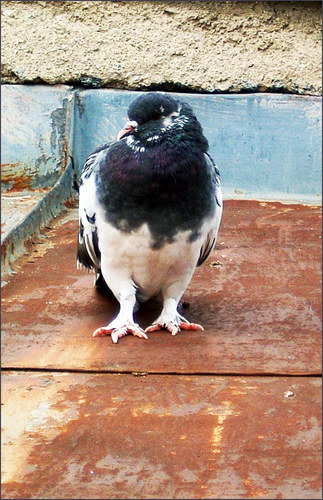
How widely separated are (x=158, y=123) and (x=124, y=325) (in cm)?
89

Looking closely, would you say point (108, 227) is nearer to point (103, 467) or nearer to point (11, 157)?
point (103, 467)

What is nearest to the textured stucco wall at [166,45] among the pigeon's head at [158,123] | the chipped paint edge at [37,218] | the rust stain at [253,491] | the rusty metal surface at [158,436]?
the chipped paint edge at [37,218]

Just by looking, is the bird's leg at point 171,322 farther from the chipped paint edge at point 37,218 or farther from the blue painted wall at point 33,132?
the blue painted wall at point 33,132

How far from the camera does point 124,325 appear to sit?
3484mm

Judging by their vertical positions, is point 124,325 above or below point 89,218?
below

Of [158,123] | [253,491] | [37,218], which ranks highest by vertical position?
[158,123]

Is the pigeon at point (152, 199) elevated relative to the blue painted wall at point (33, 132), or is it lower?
elevated

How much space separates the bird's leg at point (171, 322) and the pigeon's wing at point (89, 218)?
0.39 metres

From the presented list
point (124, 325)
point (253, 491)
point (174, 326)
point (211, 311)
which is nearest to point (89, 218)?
point (124, 325)

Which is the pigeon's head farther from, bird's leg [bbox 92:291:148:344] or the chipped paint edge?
the chipped paint edge

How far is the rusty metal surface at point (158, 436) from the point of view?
225 cm

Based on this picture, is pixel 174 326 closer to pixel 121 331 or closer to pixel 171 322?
pixel 171 322

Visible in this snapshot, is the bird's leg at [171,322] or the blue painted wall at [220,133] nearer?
the bird's leg at [171,322]

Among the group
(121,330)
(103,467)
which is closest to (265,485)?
(103,467)
